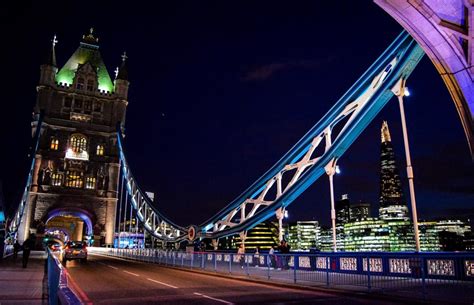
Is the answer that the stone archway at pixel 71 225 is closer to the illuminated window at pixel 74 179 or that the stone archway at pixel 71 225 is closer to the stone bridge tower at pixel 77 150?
the stone bridge tower at pixel 77 150

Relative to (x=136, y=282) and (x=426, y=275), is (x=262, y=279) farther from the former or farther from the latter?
(x=426, y=275)

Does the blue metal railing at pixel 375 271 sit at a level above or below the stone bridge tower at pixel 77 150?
below

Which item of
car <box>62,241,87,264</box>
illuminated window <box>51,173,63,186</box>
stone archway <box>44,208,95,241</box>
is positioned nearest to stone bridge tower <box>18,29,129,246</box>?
illuminated window <box>51,173,63,186</box>

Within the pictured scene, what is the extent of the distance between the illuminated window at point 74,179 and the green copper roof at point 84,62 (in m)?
17.0

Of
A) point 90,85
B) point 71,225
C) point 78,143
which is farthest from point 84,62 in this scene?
point 71,225

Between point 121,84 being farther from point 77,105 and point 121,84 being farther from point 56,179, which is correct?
point 56,179

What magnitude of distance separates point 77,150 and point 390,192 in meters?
147

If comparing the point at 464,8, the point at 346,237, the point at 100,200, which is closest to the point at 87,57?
the point at 100,200

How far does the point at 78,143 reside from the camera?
67.8m

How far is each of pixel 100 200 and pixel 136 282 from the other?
55037 millimetres

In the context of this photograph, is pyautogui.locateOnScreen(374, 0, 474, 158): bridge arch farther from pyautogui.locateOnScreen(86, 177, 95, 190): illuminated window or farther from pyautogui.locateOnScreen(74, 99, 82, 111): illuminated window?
pyautogui.locateOnScreen(74, 99, 82, 111): illuminated window

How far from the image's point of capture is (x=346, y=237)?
183 meters

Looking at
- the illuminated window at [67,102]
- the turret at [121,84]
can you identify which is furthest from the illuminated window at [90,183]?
the turret at [121,84]

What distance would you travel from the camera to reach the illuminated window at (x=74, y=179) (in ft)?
215
